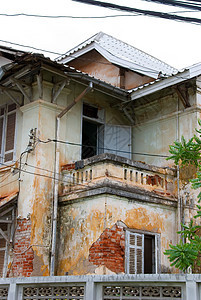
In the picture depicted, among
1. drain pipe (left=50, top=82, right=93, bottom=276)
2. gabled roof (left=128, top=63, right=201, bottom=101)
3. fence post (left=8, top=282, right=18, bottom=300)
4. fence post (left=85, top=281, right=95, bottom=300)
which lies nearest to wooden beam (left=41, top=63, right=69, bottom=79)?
drain pipe (left=50, top=82, right=93, bottom=276)

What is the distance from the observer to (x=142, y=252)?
1099 centimetres

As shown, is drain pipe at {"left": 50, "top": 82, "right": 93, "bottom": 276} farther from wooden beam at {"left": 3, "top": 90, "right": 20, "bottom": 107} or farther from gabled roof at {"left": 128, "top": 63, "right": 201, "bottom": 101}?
gabled roof at {"left": 128, "top": 63, "right": 201, "bottom": 101}

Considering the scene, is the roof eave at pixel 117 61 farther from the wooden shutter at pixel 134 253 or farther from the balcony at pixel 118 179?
the wooden shutter at pixel 134 253

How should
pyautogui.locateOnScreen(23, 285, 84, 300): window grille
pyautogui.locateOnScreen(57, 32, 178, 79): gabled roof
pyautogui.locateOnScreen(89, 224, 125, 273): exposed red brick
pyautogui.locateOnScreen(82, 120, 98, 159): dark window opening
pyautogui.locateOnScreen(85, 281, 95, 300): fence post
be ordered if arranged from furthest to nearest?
pyautogui.locateOnScreen(57, 32, 178, 79): gabled roof, pyautogui.locateOnScreen(82, 120, 98, 159): dark window opening, pyautogui.locateOnScreen(89, 224, 125, 273): exposed red brick, pyautogui.locateOnScreen(23, 285, 84, 300): window grille, pyautogui.locateOnScreen(85, 281, 95, 300): fence post

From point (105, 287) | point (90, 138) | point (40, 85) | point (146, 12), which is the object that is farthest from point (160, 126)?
point (105, 287)

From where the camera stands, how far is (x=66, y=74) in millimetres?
11773

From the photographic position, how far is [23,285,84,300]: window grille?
6144 mm

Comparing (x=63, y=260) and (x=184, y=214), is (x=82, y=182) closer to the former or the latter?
(x=63, y=260)

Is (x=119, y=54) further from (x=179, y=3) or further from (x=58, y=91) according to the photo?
(x=179, y=3)

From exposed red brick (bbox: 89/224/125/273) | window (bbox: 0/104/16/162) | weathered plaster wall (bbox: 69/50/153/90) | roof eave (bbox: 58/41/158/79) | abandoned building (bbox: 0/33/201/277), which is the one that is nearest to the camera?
exposed red brick (bbox: 89/224/125/273)

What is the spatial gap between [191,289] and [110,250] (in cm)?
536

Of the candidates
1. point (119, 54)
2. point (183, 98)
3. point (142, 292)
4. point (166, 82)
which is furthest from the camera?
point (119, 54)

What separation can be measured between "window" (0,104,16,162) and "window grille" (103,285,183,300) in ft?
23.6

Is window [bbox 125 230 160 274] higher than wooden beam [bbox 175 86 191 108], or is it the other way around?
wooden beam [bbox 175 86 191 108]
